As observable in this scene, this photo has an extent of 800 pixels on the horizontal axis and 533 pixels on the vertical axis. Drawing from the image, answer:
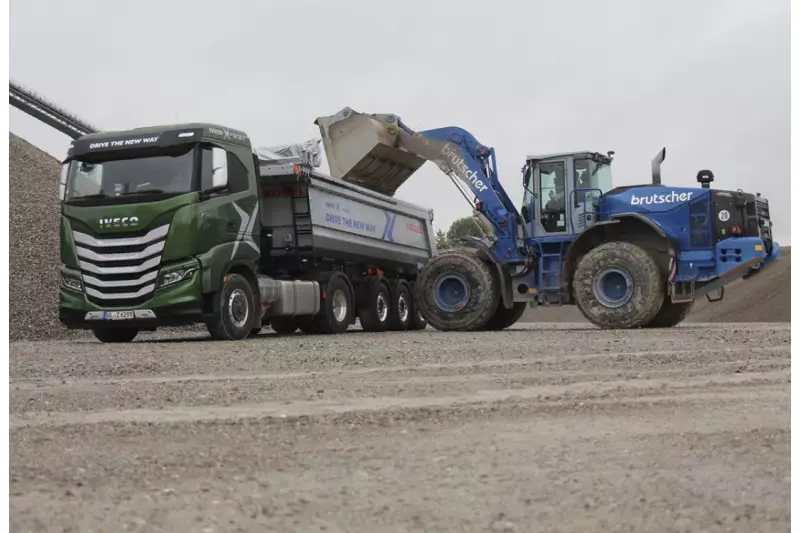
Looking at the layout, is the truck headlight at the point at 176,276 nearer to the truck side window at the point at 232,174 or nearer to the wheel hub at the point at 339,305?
the truck side window at the point at 232,174

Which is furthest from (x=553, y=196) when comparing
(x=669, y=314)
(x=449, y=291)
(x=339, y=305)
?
(x=339, y=305)

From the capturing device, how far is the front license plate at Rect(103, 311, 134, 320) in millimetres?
13430

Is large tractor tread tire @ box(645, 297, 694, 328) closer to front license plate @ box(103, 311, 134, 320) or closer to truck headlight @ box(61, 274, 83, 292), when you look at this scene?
front license plate @ box(103, 311, 134, 320)

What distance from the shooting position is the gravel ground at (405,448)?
4078mm

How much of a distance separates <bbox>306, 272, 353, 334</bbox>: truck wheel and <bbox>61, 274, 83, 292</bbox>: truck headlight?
4.42m

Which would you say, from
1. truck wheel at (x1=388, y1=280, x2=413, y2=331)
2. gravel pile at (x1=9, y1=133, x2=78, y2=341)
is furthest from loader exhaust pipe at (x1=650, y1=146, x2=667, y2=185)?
gravel pile at (x1=9, y1=133, x2=78, y2=341)

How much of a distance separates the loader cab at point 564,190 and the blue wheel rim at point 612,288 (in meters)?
1.01

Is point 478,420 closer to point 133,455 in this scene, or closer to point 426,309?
point 133,455

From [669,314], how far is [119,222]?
9899 millimetres

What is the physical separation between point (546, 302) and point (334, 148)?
490 cm

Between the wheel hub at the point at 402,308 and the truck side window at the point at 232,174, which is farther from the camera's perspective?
the wheel hub at the point at 402,308

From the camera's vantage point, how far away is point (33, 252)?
21031 mm

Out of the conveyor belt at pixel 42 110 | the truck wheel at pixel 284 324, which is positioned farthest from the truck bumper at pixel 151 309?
the conveyor belt at pixel 42 110

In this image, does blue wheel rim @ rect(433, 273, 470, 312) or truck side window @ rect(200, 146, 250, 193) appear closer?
truck side window @ rect(200, 146, 250, 193)
